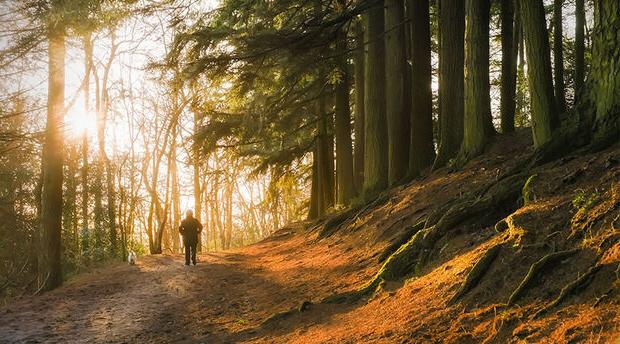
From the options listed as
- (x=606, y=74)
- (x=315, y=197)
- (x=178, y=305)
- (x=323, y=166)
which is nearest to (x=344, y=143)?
(x=323, y=166)

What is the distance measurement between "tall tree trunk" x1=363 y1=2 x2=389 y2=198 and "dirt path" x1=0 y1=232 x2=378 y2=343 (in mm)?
2968

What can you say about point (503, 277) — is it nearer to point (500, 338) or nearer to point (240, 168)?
point (500, 338)

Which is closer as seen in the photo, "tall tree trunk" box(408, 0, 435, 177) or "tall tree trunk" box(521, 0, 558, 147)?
"tall tree trunk" box(521, 0, 558, 147)

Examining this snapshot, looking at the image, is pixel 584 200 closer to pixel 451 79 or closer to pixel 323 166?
pixel 451 79

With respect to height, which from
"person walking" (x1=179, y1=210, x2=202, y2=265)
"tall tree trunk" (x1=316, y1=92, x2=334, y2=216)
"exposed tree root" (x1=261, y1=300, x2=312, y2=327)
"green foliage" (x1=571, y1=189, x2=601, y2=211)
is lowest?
"exposed tree root" (x1=261, y1=300, x2=312, y2=327)

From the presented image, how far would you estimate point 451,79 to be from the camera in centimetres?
1095

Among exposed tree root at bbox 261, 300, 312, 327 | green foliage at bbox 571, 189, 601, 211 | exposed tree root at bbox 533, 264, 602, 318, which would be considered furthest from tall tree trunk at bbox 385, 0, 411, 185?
exposed tree root at bbox 533, 264, 602, 318

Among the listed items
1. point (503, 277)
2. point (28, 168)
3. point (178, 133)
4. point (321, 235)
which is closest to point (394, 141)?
point (321, 235)

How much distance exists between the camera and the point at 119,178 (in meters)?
27.8

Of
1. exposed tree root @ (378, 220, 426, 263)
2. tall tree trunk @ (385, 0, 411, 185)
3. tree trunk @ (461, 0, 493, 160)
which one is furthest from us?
tall tree trunk @ (385, 0, 411, 185)

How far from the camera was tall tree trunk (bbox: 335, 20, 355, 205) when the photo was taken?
1728 cm

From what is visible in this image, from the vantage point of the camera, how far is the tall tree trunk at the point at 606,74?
5266mm

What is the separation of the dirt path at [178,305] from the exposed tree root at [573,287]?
10.2 ft

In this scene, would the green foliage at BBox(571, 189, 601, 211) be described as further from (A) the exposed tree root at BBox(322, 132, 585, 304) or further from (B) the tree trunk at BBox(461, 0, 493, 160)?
(B) the tree trunk at BBox(461, 0, 493, 160)
